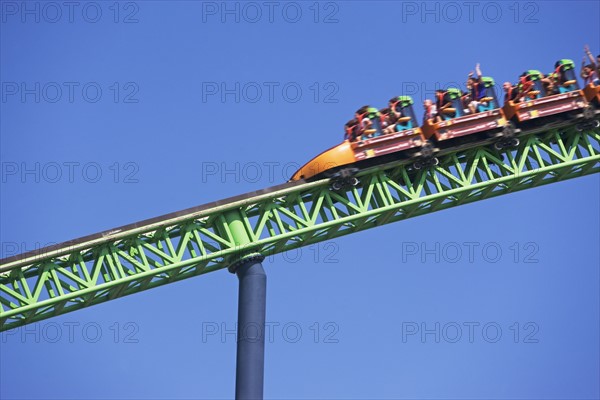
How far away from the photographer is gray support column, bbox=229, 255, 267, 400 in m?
26.5

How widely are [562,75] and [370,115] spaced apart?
3.81m

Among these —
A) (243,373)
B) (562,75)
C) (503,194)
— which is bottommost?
(243,373)

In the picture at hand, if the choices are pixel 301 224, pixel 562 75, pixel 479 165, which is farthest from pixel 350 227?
pixel 562 75

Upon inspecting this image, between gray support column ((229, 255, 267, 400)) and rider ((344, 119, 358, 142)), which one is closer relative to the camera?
gray support column ((229, 255, 267, 400))

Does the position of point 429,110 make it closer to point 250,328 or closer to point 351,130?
point 351,130

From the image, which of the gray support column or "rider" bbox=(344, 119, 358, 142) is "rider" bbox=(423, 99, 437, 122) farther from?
the gray support column

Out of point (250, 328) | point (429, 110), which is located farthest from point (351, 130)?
point (250, 328)

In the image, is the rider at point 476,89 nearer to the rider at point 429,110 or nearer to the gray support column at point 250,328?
the rider at point 429,110

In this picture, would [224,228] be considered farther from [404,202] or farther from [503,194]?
[503,194]

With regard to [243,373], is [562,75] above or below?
above

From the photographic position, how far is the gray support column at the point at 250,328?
2645cm

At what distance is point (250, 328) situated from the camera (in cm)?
2686

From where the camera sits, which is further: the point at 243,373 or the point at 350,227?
the point at 350,227

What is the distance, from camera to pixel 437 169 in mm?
29125
